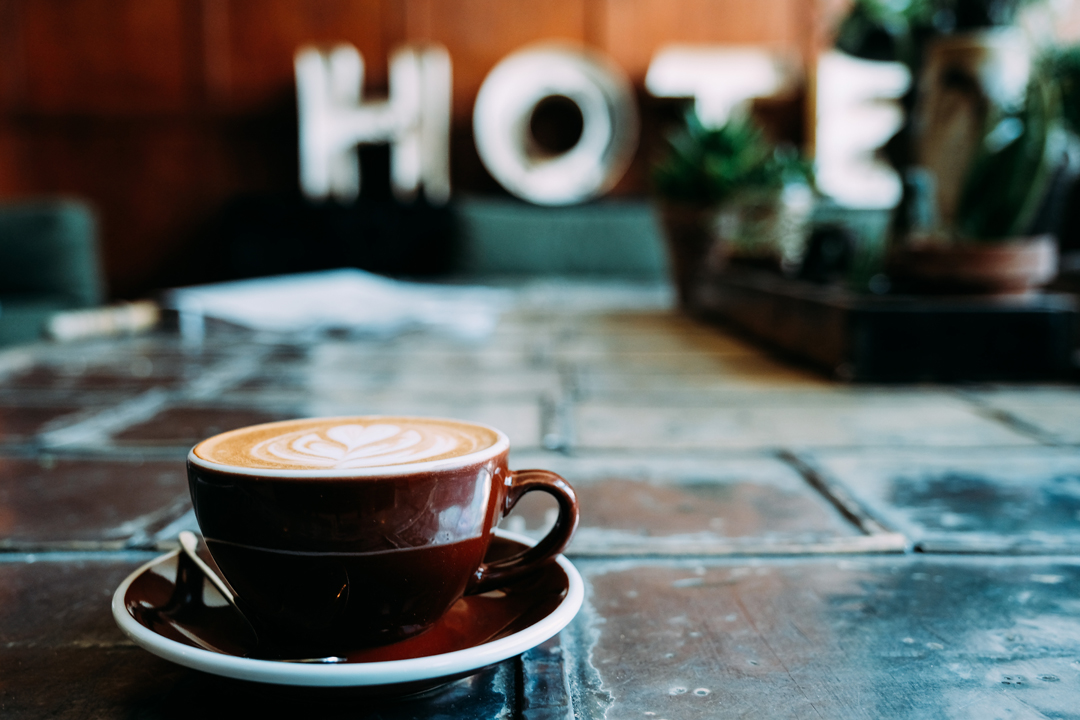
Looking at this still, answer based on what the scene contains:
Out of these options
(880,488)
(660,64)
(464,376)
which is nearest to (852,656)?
(880,488)

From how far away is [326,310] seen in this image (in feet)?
5.16

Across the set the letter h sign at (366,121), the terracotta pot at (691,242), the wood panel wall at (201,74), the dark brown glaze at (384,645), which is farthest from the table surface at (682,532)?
the wood panel wall at (201,74)

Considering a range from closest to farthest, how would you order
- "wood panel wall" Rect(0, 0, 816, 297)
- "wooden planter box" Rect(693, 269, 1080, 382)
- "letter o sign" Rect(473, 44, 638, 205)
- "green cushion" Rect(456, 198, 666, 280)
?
"wooden planter box" Rect(693, 269, 1080, 382) → "green cushion" Rect(456, 198, 666, 280) → "letter o sign" Rect(473, 44, 638, 205) → "wood panel wall" Rect(0, 0, 816, 297)

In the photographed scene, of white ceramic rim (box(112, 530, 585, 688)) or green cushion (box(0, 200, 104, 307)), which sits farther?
green cushion (box(0, 200, 104, 307))

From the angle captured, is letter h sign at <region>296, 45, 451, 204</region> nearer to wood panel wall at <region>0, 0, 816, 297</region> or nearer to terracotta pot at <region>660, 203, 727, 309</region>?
wood panel wall at <region>0, 0, 816, 297</region>

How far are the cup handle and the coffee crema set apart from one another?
0.02m

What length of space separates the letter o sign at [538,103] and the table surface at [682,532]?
138 inches

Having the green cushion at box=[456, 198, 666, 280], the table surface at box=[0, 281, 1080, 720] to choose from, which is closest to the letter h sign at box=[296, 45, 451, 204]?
the green cushion at box=[456, 198, 666, 280]

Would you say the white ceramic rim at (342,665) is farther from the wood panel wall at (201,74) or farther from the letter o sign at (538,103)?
the wood panel wall at (201,74)

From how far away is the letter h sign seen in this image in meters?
4.41

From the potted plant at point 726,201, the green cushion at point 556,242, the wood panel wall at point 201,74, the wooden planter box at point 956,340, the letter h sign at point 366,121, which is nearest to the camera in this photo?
the wooden planter box at point 956,340

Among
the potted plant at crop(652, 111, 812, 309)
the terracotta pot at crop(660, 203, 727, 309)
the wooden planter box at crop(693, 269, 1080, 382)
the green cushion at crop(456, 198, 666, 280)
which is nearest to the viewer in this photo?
the wooden planter box at crop(693, 269, 1080, 382)

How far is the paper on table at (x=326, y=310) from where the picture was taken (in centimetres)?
147

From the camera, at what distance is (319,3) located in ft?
15.2
